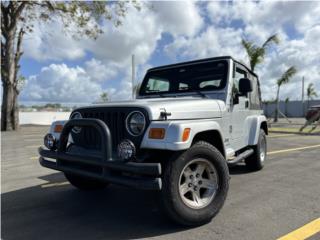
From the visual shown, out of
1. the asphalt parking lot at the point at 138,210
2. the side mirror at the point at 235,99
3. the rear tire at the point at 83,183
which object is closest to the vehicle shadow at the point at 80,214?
the asphalt parking lot at the point at 138,210

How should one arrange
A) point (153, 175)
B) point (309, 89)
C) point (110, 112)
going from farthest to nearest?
point (309, 89) < point (110, 112) < point (153, 175)

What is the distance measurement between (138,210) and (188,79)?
2.43m

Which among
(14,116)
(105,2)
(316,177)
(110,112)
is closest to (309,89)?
(105,2)

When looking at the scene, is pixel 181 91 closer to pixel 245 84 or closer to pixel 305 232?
pixel 245 84

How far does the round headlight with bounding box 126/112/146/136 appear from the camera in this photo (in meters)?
4.01

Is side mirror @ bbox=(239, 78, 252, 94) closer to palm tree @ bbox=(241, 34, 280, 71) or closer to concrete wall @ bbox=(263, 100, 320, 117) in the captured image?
palm tree @ bbox=(241, 34, 280, 71)

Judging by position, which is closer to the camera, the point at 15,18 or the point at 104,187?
the point at 104,187

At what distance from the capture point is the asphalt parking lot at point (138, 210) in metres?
3.80

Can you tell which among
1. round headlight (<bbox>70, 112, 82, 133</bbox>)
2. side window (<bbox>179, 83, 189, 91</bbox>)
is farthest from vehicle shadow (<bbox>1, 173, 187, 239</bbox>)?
side window (<bbox>179, 83, 189, 91</bbox>)

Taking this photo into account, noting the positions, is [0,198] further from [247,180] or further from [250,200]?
[247,180]

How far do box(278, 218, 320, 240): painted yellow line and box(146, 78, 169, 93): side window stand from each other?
317 centimetres

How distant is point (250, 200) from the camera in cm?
496

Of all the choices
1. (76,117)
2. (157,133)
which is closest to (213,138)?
(157,133)

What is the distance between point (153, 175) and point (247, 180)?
10.4 ft
